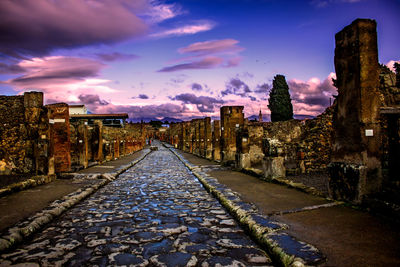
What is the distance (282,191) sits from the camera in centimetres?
604

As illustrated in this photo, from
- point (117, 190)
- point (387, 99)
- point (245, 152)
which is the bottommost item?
point (117, 190)

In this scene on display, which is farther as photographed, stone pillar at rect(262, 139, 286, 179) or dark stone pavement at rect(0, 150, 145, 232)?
stone pillar at rect(262, 139, 286, 179)

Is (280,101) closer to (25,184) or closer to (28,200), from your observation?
(25,184)

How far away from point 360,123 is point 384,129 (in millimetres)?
4120

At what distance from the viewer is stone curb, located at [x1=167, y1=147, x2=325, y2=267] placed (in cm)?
260

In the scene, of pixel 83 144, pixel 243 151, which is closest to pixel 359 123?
pixel 243 151

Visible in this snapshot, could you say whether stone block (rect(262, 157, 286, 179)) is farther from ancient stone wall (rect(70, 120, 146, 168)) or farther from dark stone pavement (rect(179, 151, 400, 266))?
ancient stone wall (rect(70, 120, 146, 168))

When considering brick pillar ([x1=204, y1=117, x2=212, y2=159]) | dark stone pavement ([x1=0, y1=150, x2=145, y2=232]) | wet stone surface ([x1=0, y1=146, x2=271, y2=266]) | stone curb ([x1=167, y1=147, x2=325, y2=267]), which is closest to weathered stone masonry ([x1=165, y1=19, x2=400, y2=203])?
stone curb ([x1=167, y1=147, x2=325, y2=267])

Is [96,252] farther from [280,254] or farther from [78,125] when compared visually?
[78,125]

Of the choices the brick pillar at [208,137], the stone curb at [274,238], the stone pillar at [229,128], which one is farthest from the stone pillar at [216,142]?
the stone curb at [274,238]

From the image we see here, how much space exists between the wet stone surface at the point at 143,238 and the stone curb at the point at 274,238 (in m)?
0.12

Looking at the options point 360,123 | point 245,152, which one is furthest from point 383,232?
point 245,152

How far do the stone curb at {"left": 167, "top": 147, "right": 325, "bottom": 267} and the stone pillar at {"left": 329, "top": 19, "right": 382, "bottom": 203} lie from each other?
1.72m

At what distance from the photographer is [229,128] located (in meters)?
13.2
